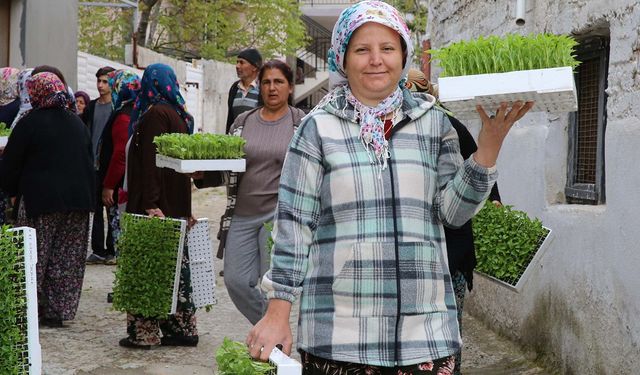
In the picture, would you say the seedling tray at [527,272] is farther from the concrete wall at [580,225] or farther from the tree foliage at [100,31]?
the tree foliage at [100,31]

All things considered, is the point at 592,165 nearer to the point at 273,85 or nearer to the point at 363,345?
the point at 273,85

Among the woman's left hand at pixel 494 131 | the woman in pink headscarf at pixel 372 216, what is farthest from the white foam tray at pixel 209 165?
the woman's left hand at pixel 494 131

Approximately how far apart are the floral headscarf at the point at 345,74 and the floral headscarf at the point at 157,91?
12.6ft

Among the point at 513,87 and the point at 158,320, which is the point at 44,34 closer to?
the point at 158,320

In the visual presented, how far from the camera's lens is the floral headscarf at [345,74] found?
3.18m

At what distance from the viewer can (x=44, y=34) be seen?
1370 cm

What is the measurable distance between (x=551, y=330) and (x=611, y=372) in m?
1.06

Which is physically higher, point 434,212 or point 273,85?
point 273,85

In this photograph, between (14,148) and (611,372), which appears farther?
(14,148)

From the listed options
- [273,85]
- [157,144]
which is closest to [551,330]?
[273,85]

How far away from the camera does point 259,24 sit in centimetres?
3116

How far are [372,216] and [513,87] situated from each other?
1.83 ft

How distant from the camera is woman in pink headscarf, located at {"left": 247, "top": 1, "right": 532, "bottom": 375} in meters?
3.13

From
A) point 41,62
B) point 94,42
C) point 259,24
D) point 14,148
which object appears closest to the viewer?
point 14,148
